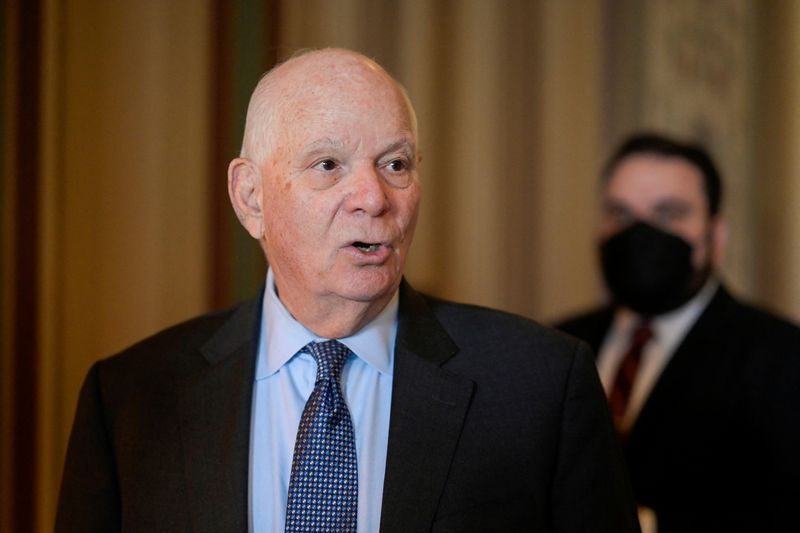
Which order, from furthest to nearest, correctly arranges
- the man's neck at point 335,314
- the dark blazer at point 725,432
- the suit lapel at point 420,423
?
the dark blazer at point 725,432 → the man's neck at point 335,314 → the suit lapel at point 420,423

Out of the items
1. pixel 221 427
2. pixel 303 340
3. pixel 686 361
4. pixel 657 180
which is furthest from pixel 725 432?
pixel 221 427

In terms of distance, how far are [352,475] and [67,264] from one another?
1.22m

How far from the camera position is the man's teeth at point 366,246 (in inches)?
60.2

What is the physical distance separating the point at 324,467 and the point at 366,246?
0.36 meters

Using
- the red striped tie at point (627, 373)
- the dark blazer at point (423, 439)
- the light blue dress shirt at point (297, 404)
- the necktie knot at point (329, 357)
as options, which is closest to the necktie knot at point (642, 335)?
the red striped tie at point (627, 373)

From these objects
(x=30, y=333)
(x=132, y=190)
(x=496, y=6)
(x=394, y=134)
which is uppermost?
(x=496, y=6)

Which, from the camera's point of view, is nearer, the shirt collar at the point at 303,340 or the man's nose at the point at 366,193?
the man's nose at the point at 366,193

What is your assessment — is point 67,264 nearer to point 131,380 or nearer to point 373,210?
point 131,380

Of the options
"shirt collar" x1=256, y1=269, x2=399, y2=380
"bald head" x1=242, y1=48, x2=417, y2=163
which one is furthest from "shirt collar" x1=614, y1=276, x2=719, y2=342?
"bald head" x1=242, y1=48, x2=417, y2=163

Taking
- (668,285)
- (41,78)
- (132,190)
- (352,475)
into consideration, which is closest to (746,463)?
(668,285)

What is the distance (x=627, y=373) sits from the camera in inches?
109

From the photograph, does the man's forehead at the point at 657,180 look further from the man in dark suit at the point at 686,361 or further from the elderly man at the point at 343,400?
the elderly man at the point at 343,400

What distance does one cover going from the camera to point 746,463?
2.46 m

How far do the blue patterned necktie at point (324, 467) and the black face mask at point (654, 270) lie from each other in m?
1.43
